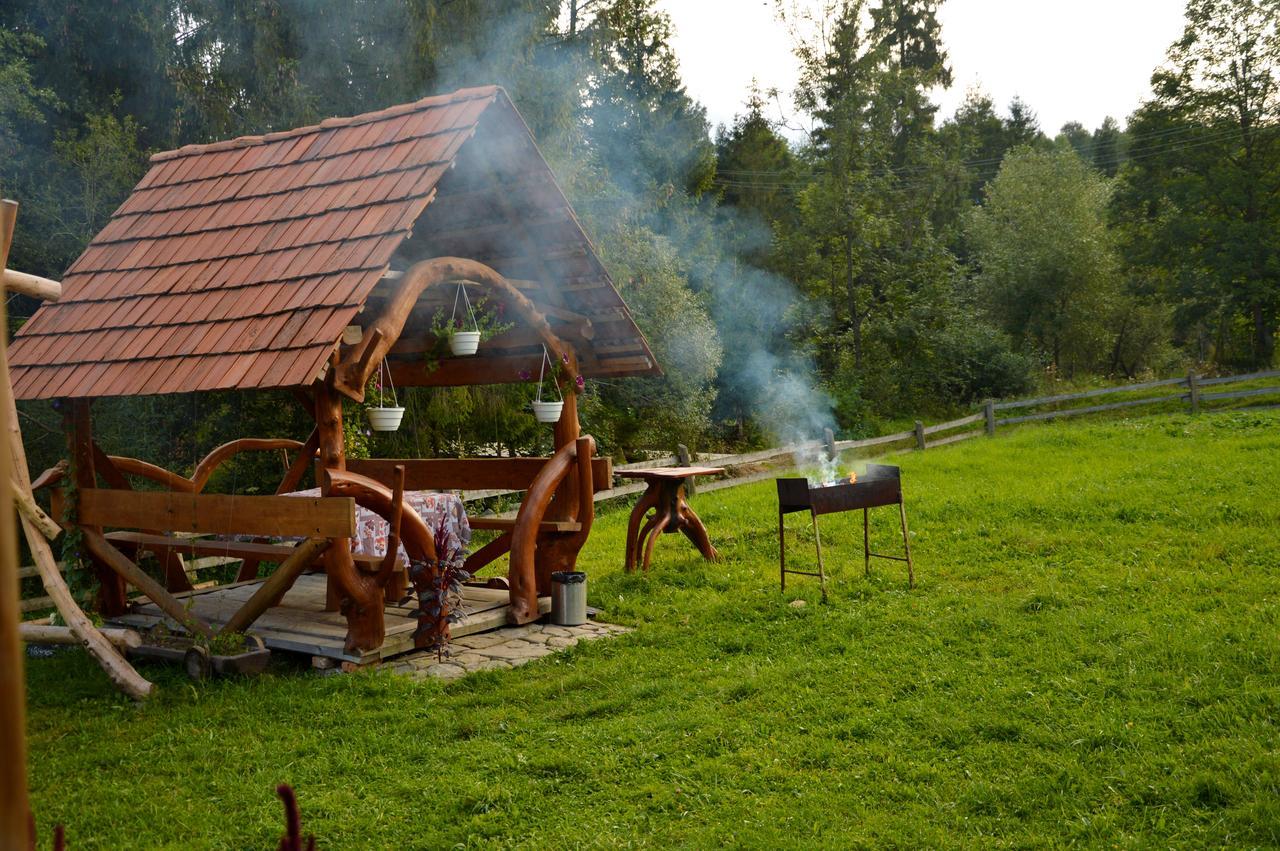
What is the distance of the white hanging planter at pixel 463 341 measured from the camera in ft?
26.4

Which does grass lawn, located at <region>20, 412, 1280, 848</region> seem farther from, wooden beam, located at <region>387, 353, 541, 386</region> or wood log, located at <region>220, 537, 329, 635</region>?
wooden beam, located at <region>387, 353, 541, 386</region>

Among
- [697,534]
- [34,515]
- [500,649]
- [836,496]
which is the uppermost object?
[34,515]

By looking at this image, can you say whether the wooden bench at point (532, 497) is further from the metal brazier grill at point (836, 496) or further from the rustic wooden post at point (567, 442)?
the metal brazier grill at point (836, 496)

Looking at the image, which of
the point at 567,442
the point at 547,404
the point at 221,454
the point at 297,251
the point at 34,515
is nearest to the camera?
the point at 34,515

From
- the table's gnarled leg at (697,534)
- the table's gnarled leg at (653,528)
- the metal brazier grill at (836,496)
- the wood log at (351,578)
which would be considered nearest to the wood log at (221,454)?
the wood log at (351,578)

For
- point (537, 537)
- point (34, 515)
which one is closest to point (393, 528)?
point (537, 537)

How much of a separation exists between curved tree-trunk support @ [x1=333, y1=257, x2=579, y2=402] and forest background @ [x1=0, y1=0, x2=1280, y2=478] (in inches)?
141

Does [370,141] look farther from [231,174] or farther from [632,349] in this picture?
[632,349]

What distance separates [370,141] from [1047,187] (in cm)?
2598

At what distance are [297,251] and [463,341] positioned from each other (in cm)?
142

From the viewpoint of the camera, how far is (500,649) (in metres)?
7.59

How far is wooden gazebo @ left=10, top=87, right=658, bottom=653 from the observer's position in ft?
22.6

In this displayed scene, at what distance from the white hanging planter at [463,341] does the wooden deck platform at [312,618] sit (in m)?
2.14

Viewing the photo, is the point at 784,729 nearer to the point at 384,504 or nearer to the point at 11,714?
the point at 384,504
